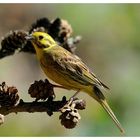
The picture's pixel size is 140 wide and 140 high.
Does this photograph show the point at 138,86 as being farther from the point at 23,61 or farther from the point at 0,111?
the point at 0,111

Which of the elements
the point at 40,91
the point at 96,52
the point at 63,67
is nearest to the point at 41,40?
the point at 63,67

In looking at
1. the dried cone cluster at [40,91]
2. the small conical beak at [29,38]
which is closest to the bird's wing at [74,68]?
the small conical beak at [29,38]

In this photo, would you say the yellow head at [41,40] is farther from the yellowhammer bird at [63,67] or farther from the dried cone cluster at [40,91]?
the dried cone cluster at [40,91]

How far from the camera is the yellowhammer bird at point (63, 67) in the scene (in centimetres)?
147

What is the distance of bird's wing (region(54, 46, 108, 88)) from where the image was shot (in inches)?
59.4

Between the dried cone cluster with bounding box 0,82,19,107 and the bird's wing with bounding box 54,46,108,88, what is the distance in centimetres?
27

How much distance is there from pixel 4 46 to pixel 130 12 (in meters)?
1.50

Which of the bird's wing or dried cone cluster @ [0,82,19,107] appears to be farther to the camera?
the bird's wing

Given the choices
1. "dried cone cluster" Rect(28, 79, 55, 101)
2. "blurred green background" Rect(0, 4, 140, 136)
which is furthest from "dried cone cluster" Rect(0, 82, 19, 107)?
"blurred green background" Rect(0, 4, 140, 136)

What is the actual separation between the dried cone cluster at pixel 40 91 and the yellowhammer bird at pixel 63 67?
166 mm

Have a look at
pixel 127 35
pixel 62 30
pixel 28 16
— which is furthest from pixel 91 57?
pixel 62 30

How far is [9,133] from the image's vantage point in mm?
2195

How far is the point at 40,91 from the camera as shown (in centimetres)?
126

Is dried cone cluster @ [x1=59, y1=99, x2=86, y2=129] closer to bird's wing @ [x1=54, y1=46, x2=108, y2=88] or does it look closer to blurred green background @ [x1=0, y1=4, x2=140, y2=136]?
bird's wing @ [x1=54, y1=46, x2=108, y2=88]
